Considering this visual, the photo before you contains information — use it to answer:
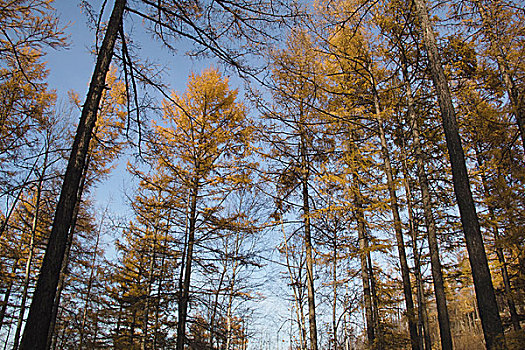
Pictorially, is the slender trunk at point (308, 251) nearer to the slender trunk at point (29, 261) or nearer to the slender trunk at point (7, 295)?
the slender trunk at point (29, 261)

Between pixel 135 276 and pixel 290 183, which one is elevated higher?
pixel 290 183

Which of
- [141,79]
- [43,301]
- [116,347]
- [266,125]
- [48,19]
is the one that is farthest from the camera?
[116,347]

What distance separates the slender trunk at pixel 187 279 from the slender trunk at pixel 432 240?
625 cm

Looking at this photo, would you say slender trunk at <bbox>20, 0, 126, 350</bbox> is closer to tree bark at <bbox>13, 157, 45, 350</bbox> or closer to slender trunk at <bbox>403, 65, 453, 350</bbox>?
slender trunk at <bbox>403, 65, 453, 350</bbox>

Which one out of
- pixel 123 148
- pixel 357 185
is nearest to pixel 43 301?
pixel 357 185

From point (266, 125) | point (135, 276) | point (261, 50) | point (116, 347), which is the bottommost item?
point (116, 347)

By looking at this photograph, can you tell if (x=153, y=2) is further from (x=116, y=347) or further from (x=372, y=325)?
(x=116, y=347)

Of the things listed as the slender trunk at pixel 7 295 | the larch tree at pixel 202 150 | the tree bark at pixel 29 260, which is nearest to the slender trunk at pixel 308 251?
the larch tree at pixel 202 150

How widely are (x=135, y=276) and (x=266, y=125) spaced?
1144 centimetres

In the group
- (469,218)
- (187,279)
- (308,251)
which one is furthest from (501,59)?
(187,279)

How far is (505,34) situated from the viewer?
8961 mm

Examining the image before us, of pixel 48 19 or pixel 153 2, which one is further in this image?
pixel 48 19

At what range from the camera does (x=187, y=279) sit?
892 centimetres

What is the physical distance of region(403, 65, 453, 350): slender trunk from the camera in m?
6.36
